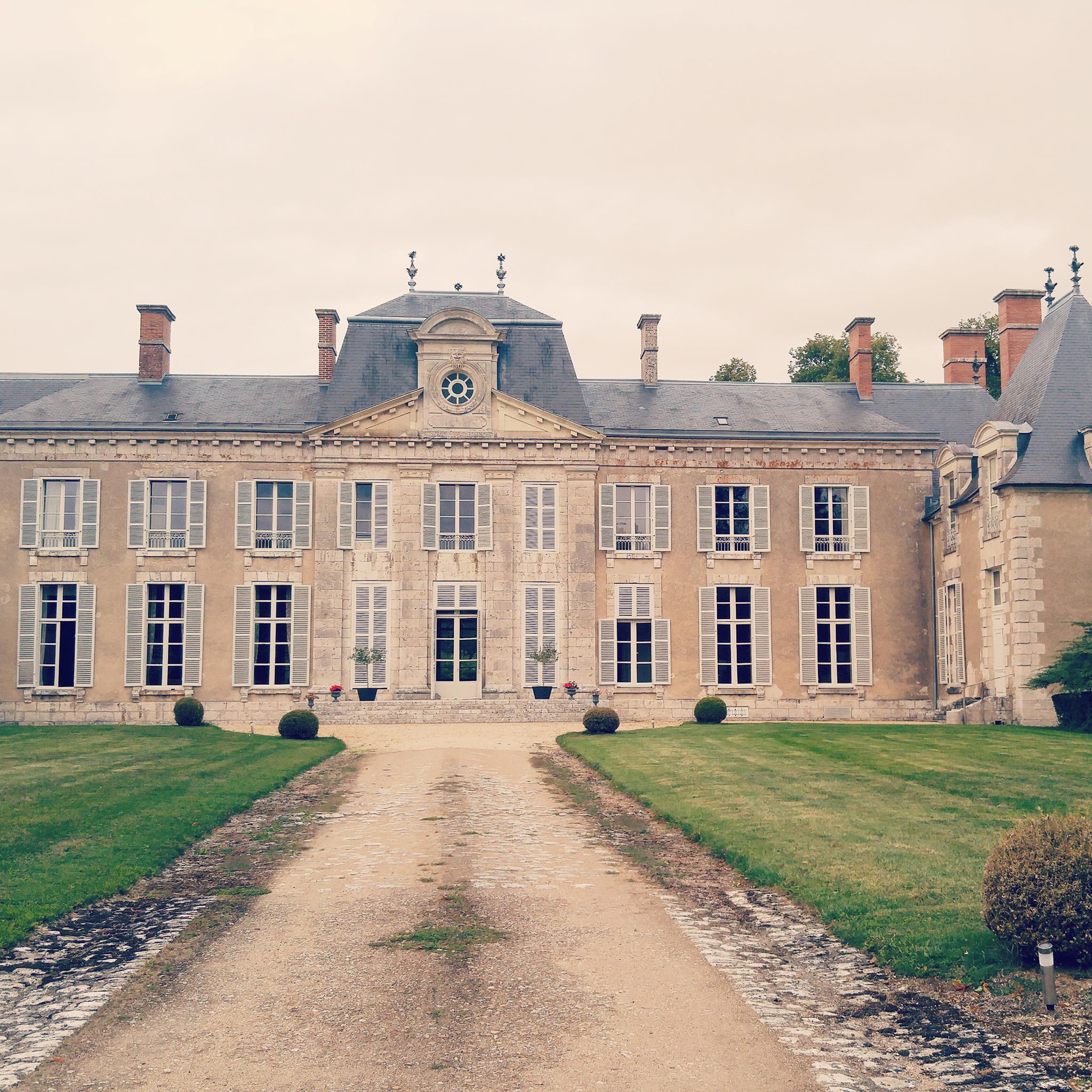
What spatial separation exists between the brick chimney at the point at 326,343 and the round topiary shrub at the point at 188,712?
401 inches

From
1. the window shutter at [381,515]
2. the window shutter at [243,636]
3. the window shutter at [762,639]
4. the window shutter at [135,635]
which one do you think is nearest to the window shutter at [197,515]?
the window shutter at [243,636]

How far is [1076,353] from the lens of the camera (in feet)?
86.6

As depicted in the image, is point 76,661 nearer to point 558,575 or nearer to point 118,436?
point 118,436

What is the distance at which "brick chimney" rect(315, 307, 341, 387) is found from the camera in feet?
107

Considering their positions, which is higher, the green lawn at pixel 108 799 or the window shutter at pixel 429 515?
the window shutter at pixel 429 515

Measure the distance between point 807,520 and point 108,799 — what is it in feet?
69.3

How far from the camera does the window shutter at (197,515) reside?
29.8m

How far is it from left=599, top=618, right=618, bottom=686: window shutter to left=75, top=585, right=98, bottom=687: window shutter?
42.6 feet

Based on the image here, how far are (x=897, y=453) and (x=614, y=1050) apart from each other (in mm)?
26864

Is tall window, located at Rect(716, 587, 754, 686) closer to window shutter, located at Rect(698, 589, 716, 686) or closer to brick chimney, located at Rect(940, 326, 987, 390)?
window shutter, located at Rect(698, 589, 716, 686)

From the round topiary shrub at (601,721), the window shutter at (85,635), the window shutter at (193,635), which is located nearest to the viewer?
the round topiary shrub at (601,721)

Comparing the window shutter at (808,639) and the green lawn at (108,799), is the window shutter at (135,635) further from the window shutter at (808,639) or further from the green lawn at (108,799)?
the window shutter at (808,639)

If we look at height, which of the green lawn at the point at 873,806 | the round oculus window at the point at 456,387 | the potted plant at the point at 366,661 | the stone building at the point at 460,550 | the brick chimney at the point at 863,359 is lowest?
the green lawn at the point at 873,806

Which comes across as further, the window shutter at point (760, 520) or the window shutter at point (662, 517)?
the window shutter at point (760, 520)
